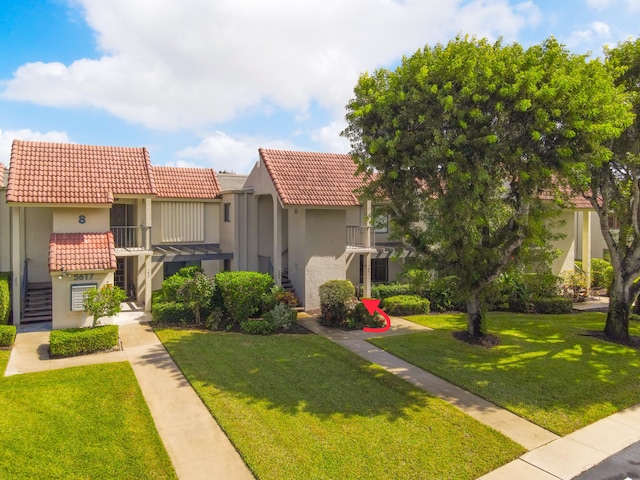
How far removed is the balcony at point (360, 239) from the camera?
872 inches

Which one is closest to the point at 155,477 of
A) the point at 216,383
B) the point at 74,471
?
the point at 74,471

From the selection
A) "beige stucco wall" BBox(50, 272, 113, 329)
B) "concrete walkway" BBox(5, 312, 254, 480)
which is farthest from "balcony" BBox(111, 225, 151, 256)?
"concrete walkway" BBox(5, 312, 254, 480)

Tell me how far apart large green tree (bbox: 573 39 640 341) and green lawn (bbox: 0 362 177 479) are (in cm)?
1529

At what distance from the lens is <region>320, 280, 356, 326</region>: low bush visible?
63.0 ft

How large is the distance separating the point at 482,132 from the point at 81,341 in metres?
13.4

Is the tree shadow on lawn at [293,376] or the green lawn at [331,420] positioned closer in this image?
the green lawn at [331,420]

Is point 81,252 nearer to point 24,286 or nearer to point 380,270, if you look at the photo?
point 24,286

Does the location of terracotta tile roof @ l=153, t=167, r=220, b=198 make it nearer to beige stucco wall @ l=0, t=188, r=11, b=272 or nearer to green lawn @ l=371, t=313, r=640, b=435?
beige stucco wall @ l=0, t=188, r=11, b=272

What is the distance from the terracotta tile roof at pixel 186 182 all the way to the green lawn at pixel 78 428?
1237cm

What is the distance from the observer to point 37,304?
19.3 meters

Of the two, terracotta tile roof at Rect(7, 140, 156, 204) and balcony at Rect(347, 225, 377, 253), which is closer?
terracotta tile roof at Rect(7, 140, 156, 204)

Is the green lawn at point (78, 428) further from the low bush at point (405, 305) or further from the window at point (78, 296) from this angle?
the low bush at point (405, 305)

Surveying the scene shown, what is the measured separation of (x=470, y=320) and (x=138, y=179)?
46.6ft

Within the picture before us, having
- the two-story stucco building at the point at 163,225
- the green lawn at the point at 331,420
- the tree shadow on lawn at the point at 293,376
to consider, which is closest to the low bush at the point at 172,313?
the tree shadow on lawn at the point at 293,376
